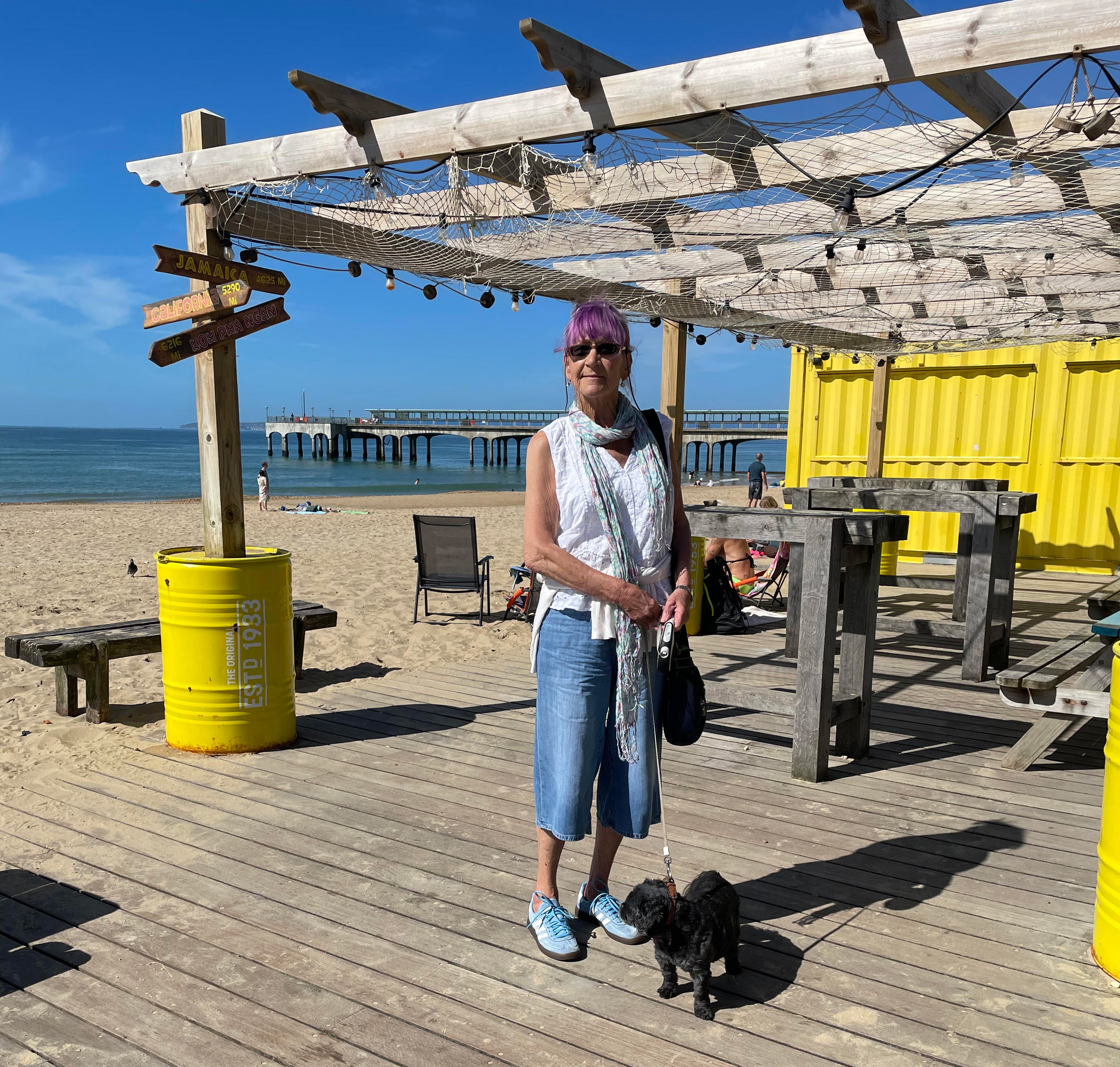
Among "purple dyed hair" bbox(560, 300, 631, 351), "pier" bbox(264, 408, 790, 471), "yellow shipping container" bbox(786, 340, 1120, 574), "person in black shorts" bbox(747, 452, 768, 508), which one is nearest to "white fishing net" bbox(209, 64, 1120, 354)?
"purple dyed hair" bbox(560, 300, 631, 351)

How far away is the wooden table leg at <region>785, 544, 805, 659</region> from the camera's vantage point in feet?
19.5

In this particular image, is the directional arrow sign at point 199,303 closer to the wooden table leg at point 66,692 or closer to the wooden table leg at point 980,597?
the wooden table leg at point 66,692

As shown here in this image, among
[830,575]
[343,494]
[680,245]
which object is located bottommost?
[343,494]

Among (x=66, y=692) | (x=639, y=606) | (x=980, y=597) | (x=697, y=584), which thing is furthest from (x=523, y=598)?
(x=639, y=606)

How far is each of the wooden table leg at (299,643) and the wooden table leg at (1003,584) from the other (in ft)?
13.7

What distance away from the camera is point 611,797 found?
2369 mm

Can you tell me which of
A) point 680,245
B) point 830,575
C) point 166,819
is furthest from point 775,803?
point 680,245

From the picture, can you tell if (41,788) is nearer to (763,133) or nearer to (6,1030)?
(6,1030)

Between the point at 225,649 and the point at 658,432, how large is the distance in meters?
2.40

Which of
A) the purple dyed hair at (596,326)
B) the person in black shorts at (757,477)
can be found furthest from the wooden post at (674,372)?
the person in black shorts at (757,477)

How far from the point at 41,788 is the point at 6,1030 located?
168cm

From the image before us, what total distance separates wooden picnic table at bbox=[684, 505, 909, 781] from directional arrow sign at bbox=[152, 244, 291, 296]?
2.06 m

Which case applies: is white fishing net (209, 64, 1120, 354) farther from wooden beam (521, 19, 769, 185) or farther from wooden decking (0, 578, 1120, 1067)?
wooden decking (0, 578, 1120, 1067)

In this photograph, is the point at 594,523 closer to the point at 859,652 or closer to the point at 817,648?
the point at 817,648
